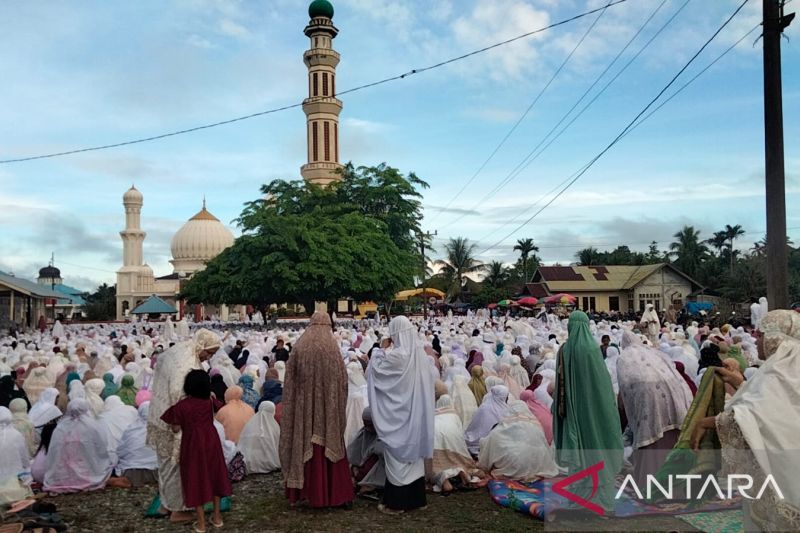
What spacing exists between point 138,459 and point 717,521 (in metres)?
4.50

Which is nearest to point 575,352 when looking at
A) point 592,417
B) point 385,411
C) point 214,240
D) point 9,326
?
point 592,417

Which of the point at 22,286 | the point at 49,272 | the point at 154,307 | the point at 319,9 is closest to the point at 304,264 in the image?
the point at 154,307

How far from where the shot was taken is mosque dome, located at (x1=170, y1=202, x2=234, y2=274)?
45.8 metres

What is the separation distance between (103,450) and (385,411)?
2564 millimetres

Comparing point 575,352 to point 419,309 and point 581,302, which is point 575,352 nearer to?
point 581,302

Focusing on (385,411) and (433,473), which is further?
(433,473)

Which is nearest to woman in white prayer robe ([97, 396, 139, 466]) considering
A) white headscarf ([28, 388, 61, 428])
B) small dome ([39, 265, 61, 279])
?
white headscarf ([28, 388, 61, 428])

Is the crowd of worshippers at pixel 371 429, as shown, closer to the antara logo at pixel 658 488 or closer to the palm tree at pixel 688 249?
the antara logo at pixel 658 488

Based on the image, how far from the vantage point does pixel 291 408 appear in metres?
4.73

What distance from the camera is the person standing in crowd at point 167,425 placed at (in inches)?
175

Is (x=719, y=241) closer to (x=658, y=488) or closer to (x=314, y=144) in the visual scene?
(x=314, y=144)

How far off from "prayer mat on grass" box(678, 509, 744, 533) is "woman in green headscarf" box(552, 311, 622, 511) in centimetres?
50

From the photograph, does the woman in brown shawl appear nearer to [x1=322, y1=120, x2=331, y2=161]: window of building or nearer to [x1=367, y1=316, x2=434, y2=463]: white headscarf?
[x1=367, y1=316, x2=434, y2=463]: white headscarf

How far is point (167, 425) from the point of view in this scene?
14.6 feet
